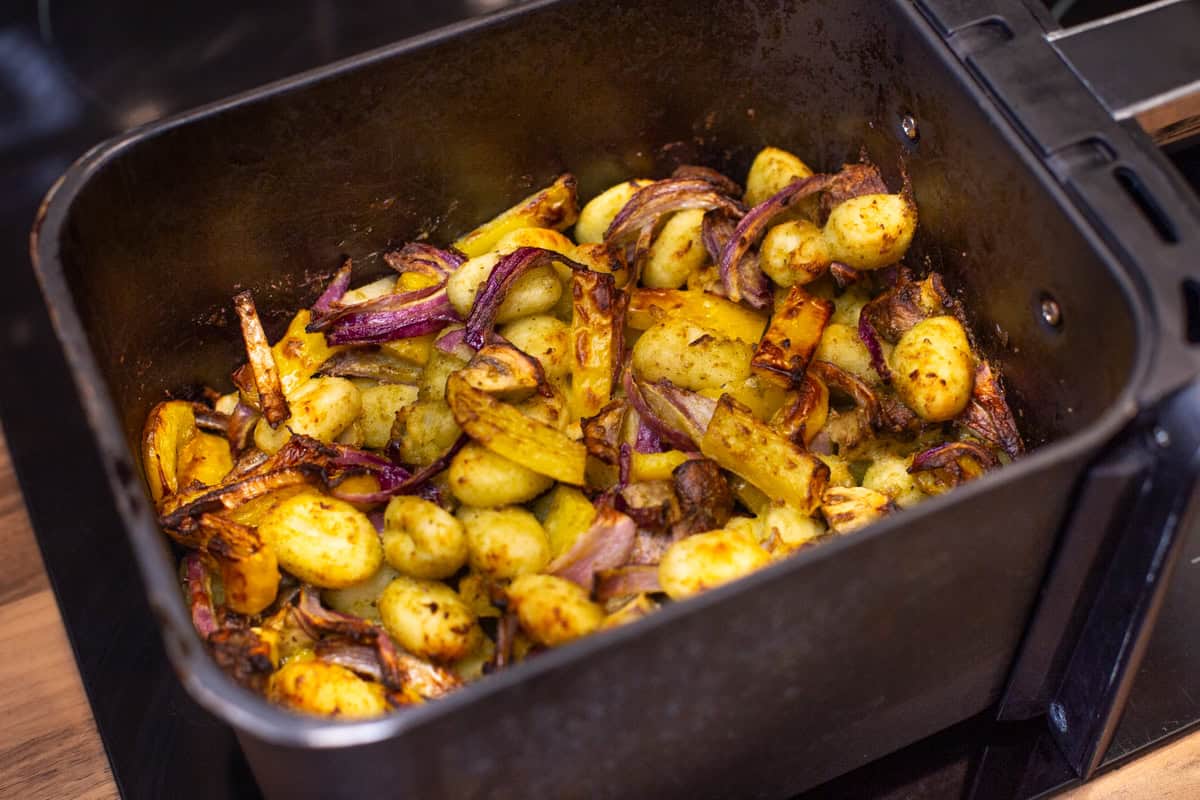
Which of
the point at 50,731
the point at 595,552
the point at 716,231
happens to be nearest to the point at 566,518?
the point at 595,552

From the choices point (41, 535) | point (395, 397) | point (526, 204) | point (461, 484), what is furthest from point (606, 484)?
point (41, 535)

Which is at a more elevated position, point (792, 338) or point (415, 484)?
point (792, 338)

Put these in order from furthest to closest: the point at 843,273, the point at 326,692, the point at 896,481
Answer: the point at 843,273 < the point at 896,481 < the point at 326,692

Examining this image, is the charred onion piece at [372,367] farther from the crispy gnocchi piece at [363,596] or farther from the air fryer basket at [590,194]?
the crispy gnocchi piece at [363,596]

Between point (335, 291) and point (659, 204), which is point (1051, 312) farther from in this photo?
point (335, 291)

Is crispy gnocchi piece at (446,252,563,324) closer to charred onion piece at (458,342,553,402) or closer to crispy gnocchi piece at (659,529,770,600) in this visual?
charred onion piece at (458,342,553,402)

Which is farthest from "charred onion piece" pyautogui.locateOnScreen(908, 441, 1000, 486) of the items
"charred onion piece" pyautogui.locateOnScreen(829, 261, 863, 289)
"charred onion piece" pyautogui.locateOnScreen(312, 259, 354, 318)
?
"charred onion piece" pyautogui.locateOnScreen(312, 259, 354, 318)

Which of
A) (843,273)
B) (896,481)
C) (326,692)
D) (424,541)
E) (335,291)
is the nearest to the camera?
(326,692)
